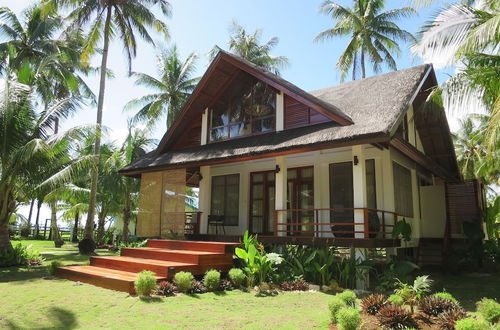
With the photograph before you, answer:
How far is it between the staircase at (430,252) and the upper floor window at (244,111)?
6.43 metres

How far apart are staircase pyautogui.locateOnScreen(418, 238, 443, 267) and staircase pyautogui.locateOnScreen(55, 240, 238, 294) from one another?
23.3 feet

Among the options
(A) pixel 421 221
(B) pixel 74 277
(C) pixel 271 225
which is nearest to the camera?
(B) pixel 74 277

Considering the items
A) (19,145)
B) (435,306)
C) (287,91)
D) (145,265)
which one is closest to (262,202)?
(287,91)

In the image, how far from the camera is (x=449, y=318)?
14.8 ft

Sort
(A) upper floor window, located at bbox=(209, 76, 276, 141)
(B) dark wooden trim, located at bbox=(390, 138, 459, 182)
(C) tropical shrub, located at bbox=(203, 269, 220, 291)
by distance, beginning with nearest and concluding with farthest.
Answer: (C) tropical shrub, located at bbox=(203, 269, 220, 291)
(B) dark wooden trim, located at bbox=(390, 138, 459, 182)
(A) upper floor window, located at bbox=(209, 76, 276, 141)

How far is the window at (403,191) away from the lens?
426 inches

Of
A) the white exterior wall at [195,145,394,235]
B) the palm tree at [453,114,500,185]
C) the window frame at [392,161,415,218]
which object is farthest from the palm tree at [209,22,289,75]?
the window frame at [392,161,415,218]

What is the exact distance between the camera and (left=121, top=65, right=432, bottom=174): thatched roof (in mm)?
8320

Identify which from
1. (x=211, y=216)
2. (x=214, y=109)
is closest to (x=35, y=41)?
(x=214, y=109)

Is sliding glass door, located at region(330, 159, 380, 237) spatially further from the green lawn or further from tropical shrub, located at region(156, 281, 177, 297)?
tropical shrub, located at region(156, 281, 177, 297)

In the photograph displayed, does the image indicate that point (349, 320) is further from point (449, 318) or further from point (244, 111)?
point (244, 111)

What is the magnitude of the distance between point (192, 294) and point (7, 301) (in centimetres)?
311

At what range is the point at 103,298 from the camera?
659cm

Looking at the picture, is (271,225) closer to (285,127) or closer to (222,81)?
(285,127)
